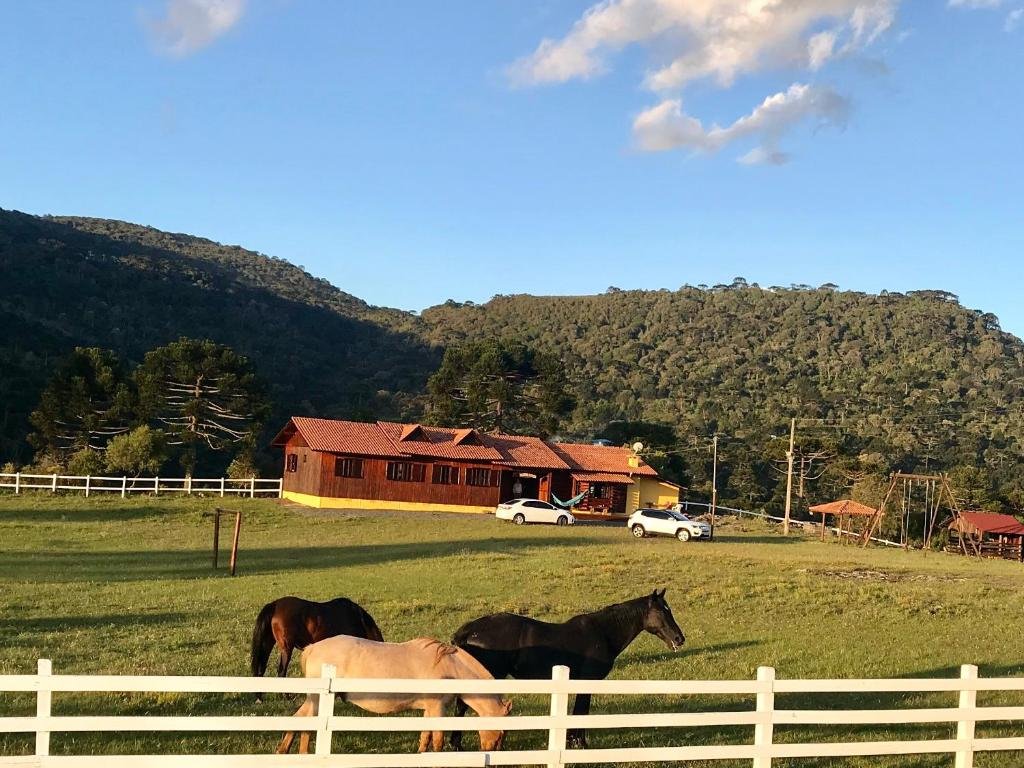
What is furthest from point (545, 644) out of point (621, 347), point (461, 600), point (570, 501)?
point (621, 347)

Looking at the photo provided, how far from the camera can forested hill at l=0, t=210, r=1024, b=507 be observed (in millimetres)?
87625

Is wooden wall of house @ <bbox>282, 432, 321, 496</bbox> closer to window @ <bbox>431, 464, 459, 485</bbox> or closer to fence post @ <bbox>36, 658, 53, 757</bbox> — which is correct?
window @ <bbox>431, 464, 459, 485</bbox>

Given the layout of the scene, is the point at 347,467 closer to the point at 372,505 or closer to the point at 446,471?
the point at 372,505

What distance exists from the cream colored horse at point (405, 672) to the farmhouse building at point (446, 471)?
39755 mm

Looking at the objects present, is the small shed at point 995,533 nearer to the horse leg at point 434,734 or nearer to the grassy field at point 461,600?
the grassy field at point 461,600

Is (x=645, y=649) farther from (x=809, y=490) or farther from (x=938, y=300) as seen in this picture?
(x=938, y=300)

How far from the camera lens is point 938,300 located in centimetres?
17588

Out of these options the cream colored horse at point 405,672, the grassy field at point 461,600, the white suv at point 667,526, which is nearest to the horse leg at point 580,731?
the grassy field at point 461,600

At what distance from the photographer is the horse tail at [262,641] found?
10.5m

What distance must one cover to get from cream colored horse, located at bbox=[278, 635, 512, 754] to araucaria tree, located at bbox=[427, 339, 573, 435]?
58.4 m

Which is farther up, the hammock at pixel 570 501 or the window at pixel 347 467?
the window at pixel 347 467

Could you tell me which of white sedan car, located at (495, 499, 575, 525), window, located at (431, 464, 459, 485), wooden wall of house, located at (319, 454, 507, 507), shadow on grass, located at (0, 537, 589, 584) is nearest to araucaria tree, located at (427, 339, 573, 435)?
wooden wall of house, located at (319, 454, 507, 507)

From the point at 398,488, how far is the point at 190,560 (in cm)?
2264

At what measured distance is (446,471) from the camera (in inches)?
1994
